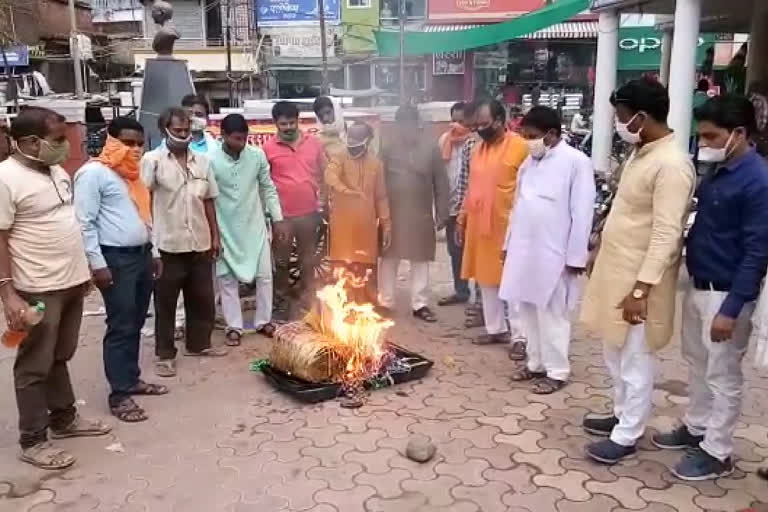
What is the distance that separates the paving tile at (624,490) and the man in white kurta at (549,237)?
1154mm

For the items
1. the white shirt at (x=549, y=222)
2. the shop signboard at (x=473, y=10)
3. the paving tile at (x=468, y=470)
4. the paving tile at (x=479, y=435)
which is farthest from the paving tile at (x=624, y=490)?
the shop signboard at (x=473, y=10)

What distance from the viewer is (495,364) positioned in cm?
527

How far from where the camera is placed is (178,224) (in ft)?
16.3

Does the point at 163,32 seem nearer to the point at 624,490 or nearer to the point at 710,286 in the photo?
the point at 710,286

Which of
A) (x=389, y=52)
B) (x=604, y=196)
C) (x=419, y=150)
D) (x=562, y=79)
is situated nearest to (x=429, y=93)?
(x=562, y=79)

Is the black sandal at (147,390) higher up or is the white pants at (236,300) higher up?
the white pants at (236,300)

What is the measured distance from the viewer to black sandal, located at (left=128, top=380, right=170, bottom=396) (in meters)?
4.75

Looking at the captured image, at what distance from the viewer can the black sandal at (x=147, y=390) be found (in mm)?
4750

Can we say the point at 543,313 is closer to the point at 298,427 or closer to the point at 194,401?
the point at 298,427

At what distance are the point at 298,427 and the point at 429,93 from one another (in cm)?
2282

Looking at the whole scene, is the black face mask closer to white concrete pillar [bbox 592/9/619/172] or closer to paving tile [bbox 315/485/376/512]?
paving tile [bbox 315/485/376/512]

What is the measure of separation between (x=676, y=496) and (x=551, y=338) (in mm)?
1442

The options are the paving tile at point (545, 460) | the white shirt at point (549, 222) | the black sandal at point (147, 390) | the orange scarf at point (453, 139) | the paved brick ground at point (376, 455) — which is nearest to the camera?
the paved brick ground at point (376, 455)

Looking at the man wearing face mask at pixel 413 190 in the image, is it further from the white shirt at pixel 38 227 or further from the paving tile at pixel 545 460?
the white shirt at pixel 38 227
